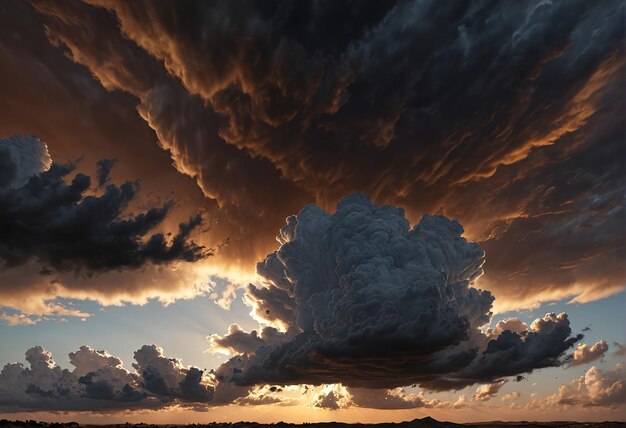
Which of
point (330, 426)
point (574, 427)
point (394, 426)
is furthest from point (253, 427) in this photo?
point (574, 427)

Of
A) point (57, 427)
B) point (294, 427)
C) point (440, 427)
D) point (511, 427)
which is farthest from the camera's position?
point (294, 427)

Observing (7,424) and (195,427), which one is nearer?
(7,424)

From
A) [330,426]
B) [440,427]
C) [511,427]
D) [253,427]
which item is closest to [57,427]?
[253,427]

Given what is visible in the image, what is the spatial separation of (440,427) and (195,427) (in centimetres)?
10057

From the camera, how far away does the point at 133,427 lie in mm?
156250

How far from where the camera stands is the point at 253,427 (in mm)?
168125

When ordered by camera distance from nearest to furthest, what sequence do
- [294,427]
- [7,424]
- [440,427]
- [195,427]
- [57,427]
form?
[7,424] → [57,427] → [440,427] → [294,427] → [195,427]

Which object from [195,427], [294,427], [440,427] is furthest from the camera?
[195,427]

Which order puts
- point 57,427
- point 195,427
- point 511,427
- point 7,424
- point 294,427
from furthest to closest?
1. point 195,427
2. point 294,427
3. point 511,427
4. point 57,427
5. point 7,424

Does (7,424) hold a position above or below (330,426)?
below

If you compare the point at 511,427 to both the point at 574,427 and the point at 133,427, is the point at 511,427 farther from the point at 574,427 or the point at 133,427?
the point at 133,427

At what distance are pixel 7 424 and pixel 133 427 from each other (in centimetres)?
6389

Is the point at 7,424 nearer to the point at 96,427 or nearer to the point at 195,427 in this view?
the point at 96,427

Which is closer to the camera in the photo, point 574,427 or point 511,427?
point 511,427
